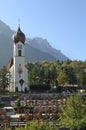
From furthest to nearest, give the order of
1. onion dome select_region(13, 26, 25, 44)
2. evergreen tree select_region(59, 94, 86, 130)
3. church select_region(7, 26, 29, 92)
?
onion dome select_region(13, 26, 25, 44), church select_region(7, 26, 29, 92), evergreen tree select_region(59, 94, 86, 130)

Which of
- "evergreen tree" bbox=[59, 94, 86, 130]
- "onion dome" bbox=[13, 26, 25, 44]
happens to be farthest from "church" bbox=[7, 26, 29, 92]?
"evergreen tree" bbox=[59, 94, 86, 130]

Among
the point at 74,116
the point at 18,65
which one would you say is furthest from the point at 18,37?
the point at 74,116

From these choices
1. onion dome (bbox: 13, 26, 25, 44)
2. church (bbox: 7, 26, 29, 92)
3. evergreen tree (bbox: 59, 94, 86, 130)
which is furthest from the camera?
onion dome (bbox: 13, 26, 25, 44)

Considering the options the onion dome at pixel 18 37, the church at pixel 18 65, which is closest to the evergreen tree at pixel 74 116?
the church at pixel 18 65

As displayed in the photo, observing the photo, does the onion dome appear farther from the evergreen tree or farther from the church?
the evergreen tree

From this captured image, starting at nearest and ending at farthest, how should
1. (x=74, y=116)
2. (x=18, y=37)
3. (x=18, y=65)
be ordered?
(x=74, y=116)
(x=18, y=37)
(x=18, y=65)

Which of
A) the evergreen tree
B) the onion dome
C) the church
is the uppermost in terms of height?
the onion dome

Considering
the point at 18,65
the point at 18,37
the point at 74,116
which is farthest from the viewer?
the point at 18,65

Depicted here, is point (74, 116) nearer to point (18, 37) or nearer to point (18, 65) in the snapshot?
point (18, 65)

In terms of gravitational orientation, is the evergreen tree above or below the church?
below

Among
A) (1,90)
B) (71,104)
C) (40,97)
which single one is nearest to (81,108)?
(71,104)

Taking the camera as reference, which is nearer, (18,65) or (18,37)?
(18,37)

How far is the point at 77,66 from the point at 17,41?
66.1 m

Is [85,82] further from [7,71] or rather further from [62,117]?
[62,117]
